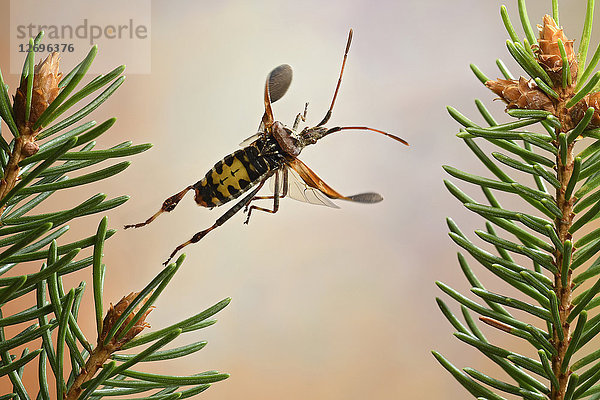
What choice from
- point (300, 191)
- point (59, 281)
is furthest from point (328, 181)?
point (59, 281)

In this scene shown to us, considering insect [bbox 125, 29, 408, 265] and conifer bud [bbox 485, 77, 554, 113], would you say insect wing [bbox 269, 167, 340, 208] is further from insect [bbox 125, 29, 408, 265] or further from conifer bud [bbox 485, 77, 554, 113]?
A: conifer bud [bbox 485, 77, 554, 113]

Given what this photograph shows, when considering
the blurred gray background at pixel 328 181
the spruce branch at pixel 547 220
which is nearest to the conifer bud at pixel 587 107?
the spruce branch at pixel 547 220

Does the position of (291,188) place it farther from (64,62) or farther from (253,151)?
(64,62)

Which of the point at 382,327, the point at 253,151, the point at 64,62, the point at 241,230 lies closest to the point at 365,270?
the point at 382,327

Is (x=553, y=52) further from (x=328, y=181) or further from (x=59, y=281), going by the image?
(x=328, y=181)

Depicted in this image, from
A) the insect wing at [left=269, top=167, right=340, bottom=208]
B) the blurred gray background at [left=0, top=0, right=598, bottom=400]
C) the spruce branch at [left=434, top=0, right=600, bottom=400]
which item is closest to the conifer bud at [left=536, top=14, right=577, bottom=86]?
the spruce branch at [left=434, top=0, right=600, bottom=400]

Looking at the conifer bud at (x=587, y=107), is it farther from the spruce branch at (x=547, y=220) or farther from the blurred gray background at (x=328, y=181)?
the blurred gray background at (x=328, y=181)

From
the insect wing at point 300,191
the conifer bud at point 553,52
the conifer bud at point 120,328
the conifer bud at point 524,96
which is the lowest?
the conifer bud at point 120,328
